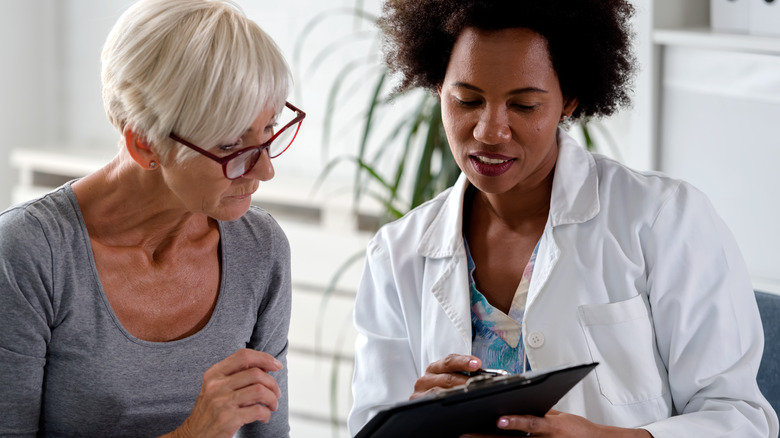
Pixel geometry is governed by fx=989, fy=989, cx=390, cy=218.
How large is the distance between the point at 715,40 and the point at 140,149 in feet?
4.20

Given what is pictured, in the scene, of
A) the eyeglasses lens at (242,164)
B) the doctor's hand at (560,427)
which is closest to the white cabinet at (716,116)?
the doctor's hand at (560,427)

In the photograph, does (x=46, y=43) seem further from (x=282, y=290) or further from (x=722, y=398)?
(x=722, y=398)

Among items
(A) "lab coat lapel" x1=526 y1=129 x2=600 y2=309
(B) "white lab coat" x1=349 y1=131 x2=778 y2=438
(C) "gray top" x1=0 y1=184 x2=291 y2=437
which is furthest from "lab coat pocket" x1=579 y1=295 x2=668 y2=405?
(C) "gray top" x1=0 y1=184 x2=291 y2=437

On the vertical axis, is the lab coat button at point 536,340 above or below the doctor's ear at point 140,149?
below

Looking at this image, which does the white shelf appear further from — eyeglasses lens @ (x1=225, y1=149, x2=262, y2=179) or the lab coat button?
eyeglasses lens @ (x1=225, y1=149, x2=262, y2=179)

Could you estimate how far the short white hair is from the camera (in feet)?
4.71

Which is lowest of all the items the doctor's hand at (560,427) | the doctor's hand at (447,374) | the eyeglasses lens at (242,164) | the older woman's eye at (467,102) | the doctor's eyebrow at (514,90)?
the doctor's hand at (560,427)

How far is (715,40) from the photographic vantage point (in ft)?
6.97

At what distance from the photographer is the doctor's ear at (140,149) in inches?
58.2

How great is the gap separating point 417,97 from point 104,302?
1.70 m

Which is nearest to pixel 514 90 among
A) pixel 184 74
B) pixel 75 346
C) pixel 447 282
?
pixel 447 282

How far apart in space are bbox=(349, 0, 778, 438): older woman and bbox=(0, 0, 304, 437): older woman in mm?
268

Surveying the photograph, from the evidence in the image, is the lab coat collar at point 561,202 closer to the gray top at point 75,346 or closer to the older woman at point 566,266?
the older woman at point 566,266

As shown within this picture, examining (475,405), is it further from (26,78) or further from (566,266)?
(26,78)
